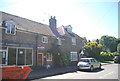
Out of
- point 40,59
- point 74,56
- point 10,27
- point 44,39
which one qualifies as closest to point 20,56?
point 40,59

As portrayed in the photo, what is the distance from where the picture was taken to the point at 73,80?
8648mm

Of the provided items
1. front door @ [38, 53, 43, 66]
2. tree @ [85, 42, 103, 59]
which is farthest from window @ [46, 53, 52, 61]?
tree @ [85, 42, 103, 59]

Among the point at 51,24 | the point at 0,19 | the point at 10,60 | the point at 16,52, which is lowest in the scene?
the point at 10,60

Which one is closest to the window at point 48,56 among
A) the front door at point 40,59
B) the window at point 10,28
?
the front door at point 40,59

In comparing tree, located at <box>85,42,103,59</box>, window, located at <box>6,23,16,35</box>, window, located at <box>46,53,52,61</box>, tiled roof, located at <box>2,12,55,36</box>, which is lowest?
window, located at <box>46,53,52,61</box>

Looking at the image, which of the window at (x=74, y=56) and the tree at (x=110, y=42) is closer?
the window at (x=74, y=56)

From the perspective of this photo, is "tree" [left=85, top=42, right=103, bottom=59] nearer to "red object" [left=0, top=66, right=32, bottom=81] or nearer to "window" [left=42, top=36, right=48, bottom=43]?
"window" [left=42, top=36, right=48, bottom=43]

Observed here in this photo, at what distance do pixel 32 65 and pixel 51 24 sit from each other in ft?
34.3

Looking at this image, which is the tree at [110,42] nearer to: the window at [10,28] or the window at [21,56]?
the window at [21,56]

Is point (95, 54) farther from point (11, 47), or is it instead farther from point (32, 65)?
point (11, 47)

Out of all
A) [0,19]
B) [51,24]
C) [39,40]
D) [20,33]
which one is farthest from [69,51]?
[0,19]

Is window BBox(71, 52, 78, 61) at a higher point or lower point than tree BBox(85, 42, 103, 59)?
lower

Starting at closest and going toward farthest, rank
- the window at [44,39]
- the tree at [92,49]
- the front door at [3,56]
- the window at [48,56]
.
→ the front door at [3,56] → the window at [44,39] → the window at [48,56] → the tree at [92,49]

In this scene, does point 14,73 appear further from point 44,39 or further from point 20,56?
point 44,39
